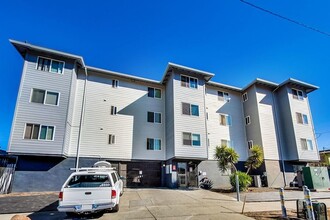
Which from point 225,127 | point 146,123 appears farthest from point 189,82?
point 225,127

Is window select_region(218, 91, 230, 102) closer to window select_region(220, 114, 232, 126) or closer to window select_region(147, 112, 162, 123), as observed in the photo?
window select_region(220, 114, 232, 126)

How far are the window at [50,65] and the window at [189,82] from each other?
11.6m

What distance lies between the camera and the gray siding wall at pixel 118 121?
18.3 metres

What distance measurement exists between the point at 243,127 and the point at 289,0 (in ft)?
59.0

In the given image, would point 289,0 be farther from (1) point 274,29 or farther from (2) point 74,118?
(2) point 74,118

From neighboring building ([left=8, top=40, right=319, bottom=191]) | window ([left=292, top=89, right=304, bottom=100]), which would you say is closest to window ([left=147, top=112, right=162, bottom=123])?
neighboring building ([left=8, top=40, right=319, bottom=191])

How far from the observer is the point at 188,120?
775 inches

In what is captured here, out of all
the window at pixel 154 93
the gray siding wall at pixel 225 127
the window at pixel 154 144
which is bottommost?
the window at pixel 154 144

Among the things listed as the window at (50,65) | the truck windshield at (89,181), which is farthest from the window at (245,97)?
the truck windshield at (89,181)

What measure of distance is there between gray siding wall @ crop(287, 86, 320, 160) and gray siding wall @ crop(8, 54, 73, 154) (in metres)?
23.9

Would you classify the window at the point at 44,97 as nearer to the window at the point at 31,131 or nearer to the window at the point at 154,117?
the window at the point at 31,131

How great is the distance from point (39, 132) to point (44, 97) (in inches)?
115

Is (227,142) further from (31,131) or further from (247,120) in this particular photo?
(31,131)

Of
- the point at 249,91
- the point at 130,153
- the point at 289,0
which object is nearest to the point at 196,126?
the point at 130,153
